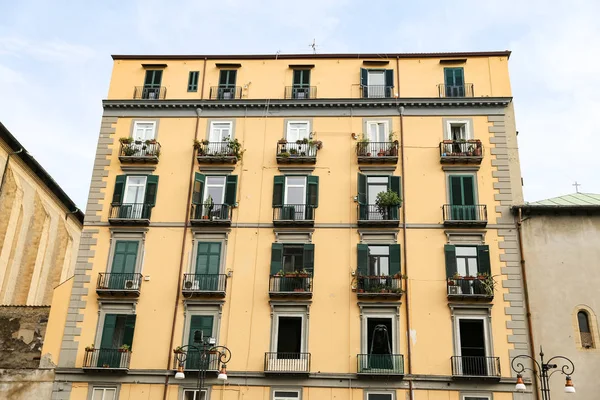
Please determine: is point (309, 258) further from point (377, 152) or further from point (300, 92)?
point (300, 92)

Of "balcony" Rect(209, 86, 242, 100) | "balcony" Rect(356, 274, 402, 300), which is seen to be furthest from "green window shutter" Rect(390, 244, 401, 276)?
"balcony" Rect(209, 86, 242, 100)

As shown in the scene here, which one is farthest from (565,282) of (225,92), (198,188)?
(225,92)

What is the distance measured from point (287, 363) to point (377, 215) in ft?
27.4

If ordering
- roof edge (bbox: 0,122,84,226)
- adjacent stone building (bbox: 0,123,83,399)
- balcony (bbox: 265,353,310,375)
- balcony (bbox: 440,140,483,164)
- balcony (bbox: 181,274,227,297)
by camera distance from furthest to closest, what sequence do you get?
1. roof edge (bbox: 0,122,84,226)
2. balcony (bbox: 440,140,483,164)
3. adjacent stone building (bbox: 0,123,83,399)
4. balcony (bbox: 181,274,227,297)
5. balcony (bbox: 265,353,310,375)

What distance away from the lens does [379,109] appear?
114ft

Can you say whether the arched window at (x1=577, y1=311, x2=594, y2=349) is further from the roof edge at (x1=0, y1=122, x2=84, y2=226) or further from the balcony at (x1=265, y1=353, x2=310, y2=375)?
the roof edge at (x1=0, y1=122, x2=84, y2=226)

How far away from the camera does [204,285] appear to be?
31344 mm

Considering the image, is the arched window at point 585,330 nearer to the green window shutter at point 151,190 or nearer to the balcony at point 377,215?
the balcony at point 377,215

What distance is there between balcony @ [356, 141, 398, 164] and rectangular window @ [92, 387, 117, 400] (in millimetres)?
A: 16205

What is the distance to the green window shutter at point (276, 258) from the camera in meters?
31.4

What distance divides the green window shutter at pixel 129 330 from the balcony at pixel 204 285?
2.75 meters

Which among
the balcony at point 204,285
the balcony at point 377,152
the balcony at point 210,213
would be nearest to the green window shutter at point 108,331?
the balcony at point 204,285

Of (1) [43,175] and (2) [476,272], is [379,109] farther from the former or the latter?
(1) [43,175]

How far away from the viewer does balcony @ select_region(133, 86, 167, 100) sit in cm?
3612
